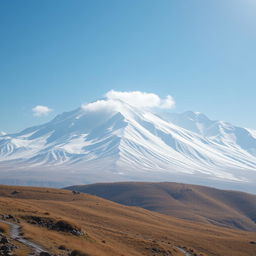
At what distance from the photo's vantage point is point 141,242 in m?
45.9

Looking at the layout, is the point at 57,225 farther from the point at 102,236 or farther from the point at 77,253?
the point at 77,253

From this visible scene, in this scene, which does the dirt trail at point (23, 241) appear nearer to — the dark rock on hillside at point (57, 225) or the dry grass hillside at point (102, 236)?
the dry grass hillside at point (102, 236)

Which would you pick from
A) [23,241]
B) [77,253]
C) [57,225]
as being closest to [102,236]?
[57,225]

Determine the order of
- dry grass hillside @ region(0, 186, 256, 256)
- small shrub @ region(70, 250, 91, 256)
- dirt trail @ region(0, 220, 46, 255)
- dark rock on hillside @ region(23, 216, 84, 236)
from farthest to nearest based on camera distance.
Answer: dark rock on hillside @ region(23, 216, 84, 236), dry grass hillside @ region(0, 186, 256, 256), small shrub @ region(70, 250, 91, 256), dirt trail @ region(0, 220, 46, 255)

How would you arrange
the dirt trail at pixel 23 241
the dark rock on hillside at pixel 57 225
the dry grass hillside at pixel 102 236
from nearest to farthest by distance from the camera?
the dirt trail at pixel 23 241, the dry grass hillside at pixel 102 236, the dark rock on hillside at pixel 57 225

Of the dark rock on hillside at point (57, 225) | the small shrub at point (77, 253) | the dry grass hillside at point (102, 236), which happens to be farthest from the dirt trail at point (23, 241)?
the dark rock on hillside at point (57, 225)

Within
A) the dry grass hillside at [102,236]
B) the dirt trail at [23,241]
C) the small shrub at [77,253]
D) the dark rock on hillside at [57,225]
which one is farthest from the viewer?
the dark rock on hillside at [57,225]

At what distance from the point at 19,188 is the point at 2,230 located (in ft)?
247

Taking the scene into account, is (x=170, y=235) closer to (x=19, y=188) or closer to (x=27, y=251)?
(x=27, y=251)

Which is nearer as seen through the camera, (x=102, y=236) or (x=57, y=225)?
(x=57, y=225)

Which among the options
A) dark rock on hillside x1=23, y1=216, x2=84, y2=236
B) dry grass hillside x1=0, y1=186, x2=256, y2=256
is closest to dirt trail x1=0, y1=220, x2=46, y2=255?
dry grass hillside x1=0, y1=186, x2=256, y2=256

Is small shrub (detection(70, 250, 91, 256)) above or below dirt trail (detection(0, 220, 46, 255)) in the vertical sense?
below

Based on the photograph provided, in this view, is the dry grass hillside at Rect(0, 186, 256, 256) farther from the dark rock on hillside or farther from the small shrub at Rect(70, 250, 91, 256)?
the small shrub at Rect(70, 250, 91, 256)

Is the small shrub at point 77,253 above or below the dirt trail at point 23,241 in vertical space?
below
